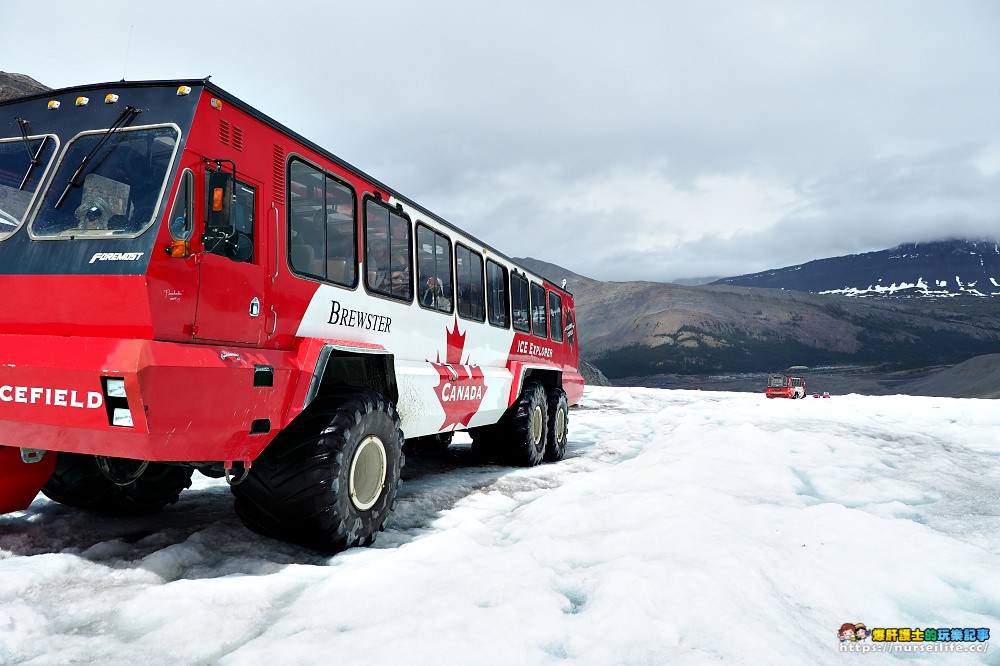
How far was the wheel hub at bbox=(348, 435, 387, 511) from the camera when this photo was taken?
4.22 meters

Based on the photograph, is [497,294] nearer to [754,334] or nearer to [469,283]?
[469,283]

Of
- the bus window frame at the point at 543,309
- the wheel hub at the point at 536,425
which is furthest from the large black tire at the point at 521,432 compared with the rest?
the bus window frame at the point at 543,309

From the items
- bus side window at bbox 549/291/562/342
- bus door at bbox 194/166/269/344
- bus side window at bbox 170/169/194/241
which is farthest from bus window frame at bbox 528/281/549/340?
bus side window at bbox 170/169/194/241

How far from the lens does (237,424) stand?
138 inches

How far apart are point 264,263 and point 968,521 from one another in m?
5.70

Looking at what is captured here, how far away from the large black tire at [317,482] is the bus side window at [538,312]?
5.85 meters

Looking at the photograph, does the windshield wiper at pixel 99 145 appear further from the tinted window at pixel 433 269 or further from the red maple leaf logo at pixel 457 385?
the red maple leaf logo at pixel 457 385

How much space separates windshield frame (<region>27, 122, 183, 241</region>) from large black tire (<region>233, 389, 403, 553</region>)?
5.33ft

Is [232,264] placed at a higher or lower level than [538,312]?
lower

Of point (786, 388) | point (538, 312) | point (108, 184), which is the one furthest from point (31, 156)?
point (786, 388)

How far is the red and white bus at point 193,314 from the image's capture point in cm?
316

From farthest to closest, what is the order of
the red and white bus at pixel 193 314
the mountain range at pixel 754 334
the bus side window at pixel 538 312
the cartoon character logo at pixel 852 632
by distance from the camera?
the mountain range at pixel 754 334, the bus side window at pixel 538 312, the red and white bus at pixel 193 314, the cartoon character logo at pixel 852 632

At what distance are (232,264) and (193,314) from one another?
1.41 feet

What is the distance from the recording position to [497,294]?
8328 millimetres
